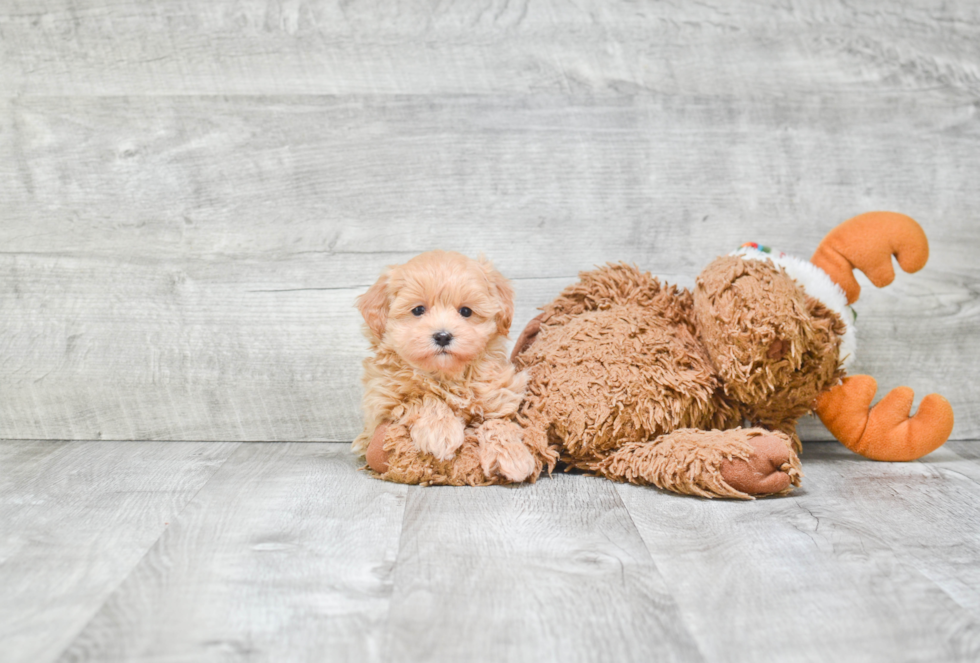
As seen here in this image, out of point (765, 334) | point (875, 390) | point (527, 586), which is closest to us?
point (527, 586)

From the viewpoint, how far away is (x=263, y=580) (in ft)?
2.60

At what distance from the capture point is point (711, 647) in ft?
2.20

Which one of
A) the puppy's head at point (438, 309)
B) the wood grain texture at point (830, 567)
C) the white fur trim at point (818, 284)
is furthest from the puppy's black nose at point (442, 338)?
the white fur trim at point (818, 284)

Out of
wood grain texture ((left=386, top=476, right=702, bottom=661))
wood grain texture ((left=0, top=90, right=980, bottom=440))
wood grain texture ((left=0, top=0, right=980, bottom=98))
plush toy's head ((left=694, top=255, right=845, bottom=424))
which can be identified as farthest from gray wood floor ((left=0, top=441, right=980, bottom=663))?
wood grain texture ((left=0, top=0, right=980, bottom=98))

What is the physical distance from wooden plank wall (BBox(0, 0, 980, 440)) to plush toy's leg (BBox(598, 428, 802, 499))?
1.42ft

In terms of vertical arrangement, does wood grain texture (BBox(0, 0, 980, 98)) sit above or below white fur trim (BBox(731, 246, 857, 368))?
above

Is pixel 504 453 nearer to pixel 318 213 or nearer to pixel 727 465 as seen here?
pixel 727 465

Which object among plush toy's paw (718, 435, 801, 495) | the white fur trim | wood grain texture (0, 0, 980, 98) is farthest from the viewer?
wood grain texture (0, 0, 980, 98)

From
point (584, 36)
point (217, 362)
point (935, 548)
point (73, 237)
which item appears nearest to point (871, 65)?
point (584, 36)

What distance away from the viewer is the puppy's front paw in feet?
3.51

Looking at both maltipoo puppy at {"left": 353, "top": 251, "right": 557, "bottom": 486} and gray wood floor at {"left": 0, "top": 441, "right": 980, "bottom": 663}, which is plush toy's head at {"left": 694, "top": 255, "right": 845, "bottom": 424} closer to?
gray wood floor at {"left": 0, "top": 441, "right": 980, "bottom": 663}

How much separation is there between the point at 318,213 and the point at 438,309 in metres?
0.46

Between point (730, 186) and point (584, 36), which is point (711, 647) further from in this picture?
point (584, 36)

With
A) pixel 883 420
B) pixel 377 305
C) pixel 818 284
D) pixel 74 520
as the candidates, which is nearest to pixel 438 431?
pixel 377 305
